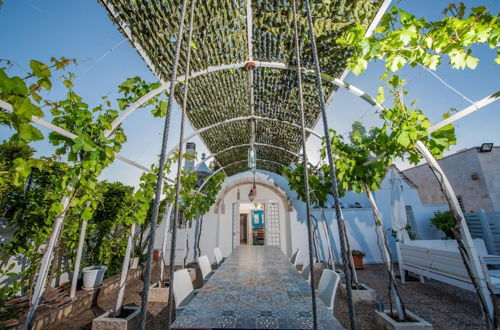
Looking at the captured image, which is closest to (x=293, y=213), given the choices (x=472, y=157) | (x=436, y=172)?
(x=436, y=172)

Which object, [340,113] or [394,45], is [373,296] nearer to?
[340,113]

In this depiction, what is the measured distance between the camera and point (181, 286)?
112 inches

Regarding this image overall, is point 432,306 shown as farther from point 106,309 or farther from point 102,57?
point 102,57

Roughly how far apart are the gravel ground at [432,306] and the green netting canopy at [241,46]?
3781 millimetres

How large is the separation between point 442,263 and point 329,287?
129 inches

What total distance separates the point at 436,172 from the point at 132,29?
12.3 ft

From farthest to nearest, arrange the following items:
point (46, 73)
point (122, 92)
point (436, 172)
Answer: point (122, 92) → point (436, 172) → point (46, 73)

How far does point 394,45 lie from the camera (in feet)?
6.02

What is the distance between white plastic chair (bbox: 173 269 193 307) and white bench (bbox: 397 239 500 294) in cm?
419

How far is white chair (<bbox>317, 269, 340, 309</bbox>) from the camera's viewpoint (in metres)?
2.51

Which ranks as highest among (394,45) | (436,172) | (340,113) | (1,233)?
(340,113)

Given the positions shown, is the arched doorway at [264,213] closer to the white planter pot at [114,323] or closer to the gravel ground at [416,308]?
the gravel ground at [416,308]

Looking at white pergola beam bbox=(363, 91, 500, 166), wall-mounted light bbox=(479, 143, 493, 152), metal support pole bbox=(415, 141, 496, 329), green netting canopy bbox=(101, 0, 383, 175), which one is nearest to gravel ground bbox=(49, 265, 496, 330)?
metal support pole bbox=(415, 141, 496, 329)

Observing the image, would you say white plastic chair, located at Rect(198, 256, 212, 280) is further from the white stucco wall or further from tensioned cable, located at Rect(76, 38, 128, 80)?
the white stucco wall
